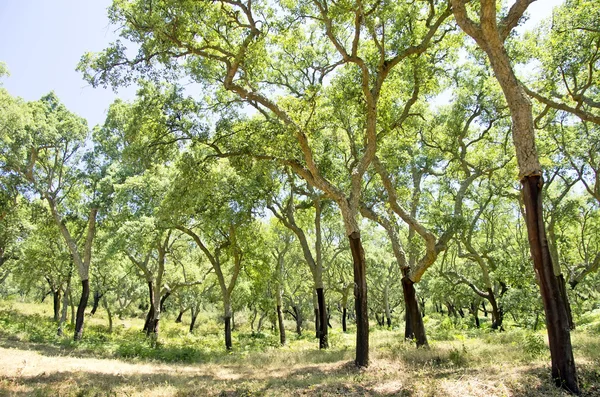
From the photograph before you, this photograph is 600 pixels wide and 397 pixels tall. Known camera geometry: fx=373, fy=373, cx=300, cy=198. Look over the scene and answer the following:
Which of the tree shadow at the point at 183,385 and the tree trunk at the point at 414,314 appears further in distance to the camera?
the tree trunk at the point at 414,314

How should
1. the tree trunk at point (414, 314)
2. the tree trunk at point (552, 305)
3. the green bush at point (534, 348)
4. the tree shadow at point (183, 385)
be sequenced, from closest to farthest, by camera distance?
the tree trunk at point (552, 305) → the tree shadow at point (183, 385) → the green bush at point (534, 348) → the tree trunk at point (414, 314)

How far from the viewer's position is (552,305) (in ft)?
23.1

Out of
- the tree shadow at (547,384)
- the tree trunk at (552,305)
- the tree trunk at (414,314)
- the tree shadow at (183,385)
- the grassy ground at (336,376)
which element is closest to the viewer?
the tree shadow at (547,384)

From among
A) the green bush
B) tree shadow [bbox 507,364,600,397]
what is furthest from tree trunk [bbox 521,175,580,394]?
the green bush

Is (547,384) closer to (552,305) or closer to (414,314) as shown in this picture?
(552,305)

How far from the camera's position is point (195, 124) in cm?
1346

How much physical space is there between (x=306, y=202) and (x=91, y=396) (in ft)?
46.3

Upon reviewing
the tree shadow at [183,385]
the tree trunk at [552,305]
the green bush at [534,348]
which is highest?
the tree trunk at [552,305]

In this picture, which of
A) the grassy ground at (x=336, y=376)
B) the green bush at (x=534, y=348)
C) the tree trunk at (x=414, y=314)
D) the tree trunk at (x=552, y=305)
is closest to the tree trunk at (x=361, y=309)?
the grassy ground at (x=336, y=376)

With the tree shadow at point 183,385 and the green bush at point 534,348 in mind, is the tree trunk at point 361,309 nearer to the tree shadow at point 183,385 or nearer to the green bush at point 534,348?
the tree shadow at point 183,385

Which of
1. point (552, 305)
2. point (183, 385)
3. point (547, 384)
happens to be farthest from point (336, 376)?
point (552, 305)

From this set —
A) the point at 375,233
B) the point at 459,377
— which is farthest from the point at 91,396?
the point at 375,233

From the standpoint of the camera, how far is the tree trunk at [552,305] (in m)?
6.89

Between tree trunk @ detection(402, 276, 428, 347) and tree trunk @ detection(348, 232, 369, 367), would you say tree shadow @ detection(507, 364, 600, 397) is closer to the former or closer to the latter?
tree trunk @ detection(348, 232, 369, 367)
